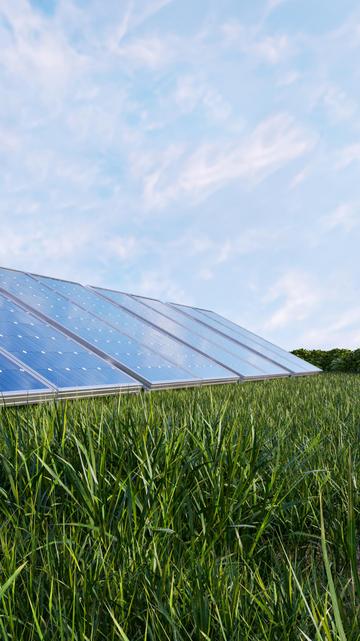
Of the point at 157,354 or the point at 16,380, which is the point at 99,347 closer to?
the point at 157,354

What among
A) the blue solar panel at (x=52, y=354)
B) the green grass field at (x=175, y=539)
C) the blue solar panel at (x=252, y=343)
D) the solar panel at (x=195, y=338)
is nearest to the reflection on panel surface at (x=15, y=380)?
the blue solar panel at (x=52, y=354)

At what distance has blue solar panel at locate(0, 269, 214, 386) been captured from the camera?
657 centimetres

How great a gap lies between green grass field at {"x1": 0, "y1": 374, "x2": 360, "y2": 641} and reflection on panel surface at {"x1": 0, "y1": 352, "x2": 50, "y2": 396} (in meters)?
1.39

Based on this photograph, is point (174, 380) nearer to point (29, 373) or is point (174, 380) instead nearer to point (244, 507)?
point (29, 373)

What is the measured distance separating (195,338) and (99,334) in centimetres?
325

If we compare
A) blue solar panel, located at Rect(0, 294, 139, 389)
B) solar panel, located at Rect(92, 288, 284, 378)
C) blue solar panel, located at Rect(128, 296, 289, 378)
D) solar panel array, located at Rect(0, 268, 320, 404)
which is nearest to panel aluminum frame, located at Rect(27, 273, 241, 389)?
solar panel array, located at Rect(0, 268, 320, 404)

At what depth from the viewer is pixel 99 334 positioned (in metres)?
7.34

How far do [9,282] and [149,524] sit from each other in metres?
6.98

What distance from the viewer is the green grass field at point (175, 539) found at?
1330 millimetres

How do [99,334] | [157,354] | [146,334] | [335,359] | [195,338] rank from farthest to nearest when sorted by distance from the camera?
[335,359], [195,338], [146,334], [157,354], [99,334]

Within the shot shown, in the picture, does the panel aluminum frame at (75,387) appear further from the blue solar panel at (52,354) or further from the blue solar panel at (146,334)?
the blue solar panel at (146,334)

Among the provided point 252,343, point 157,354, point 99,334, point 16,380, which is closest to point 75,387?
point 16,380

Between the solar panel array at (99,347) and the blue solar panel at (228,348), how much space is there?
43 mm

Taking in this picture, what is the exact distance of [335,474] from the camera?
8.36 ft
